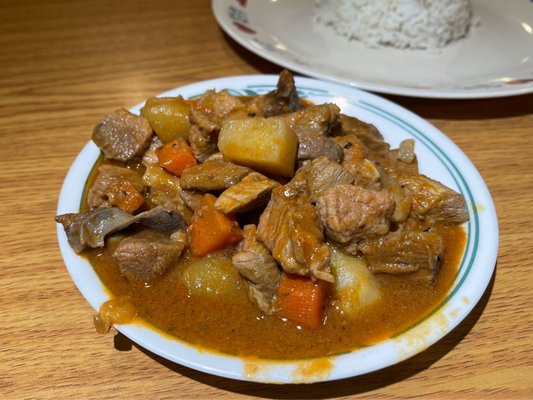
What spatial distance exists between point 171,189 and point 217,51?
1.86 m

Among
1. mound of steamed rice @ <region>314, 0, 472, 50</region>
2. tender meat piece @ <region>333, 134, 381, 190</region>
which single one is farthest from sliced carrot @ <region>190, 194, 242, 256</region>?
mound of steamed rice @ <region>314, 0, 472, 50</region>

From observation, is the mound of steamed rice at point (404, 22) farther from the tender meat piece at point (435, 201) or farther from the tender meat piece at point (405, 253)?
the tender meat piece at point (405, 253)

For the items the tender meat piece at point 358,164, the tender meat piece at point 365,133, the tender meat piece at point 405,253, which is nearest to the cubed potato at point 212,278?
the tender meat piece at point 405,253

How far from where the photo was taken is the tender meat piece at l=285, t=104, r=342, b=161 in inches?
78.4

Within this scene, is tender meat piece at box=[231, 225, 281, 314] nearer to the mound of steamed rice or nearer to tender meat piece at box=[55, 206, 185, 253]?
tender meat piece at box=[55, 206, 185, 253]

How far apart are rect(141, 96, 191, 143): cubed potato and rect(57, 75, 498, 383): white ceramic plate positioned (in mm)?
309

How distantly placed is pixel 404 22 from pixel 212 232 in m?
2.63

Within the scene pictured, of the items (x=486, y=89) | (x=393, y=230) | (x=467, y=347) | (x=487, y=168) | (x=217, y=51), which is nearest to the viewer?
(x=467, y=347)

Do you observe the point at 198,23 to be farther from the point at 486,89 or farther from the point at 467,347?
the point at 467,347

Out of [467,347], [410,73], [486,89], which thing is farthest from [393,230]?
[410,73]

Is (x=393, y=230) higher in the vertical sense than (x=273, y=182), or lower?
lower

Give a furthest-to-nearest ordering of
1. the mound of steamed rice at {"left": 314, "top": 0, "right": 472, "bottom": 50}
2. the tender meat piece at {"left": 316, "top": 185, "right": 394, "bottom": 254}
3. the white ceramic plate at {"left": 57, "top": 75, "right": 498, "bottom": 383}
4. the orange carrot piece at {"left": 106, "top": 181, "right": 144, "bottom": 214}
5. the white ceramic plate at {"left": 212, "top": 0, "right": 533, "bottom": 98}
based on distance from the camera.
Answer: the mound of steamed rice at {"left": 314, "top": 0, "right": 472, "bottom": 50} < the white ceramic plate at {"left": 212, "top": 0, "right": 533, "bottom": 98} < the orange carrot piece at {"left": 106, "top": 181, "right": 144, "bottom": 214} < the tender meat piece at {"left": 316, "top": 185, "right": 394, "bottom": 254} < the white ceramic plate at {"left": 57, "top": 75, "right": 498, "bottom": 383}

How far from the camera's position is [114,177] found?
6.64 ft

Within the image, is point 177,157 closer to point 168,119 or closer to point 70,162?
point 168,119
